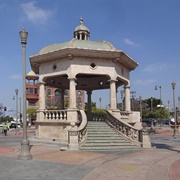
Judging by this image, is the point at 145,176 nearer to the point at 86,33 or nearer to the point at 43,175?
the point at 43,175

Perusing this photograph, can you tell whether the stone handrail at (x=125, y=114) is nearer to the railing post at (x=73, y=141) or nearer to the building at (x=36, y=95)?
the railing post at (x=73, y=141)

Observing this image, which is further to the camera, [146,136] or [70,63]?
[70,63]

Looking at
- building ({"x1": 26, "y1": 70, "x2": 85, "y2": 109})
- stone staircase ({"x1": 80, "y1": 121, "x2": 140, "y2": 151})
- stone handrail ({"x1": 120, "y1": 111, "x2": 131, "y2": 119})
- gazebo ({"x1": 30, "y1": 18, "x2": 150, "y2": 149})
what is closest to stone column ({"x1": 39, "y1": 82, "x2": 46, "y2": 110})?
gazebo ({"x1": 30, "y1": 18, "x2": 150, "y2": 149})

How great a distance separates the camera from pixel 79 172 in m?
7.86

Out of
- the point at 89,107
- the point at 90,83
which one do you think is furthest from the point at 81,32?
the point at 89,107

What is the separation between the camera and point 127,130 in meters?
15.3

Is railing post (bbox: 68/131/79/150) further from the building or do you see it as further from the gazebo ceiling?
the building

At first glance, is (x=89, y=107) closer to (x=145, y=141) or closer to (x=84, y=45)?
(x=84, y=45)

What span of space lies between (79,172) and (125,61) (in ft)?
40.7

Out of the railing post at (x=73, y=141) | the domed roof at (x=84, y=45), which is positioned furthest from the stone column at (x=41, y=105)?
the railing post at (x=73, y=141)

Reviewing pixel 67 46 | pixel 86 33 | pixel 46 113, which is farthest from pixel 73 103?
pixel 86 33

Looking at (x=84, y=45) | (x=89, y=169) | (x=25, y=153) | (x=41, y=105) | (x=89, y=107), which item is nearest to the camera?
(x=89, y=169)

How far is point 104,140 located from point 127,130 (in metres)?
1.68

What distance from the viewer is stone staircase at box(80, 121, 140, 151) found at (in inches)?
537
